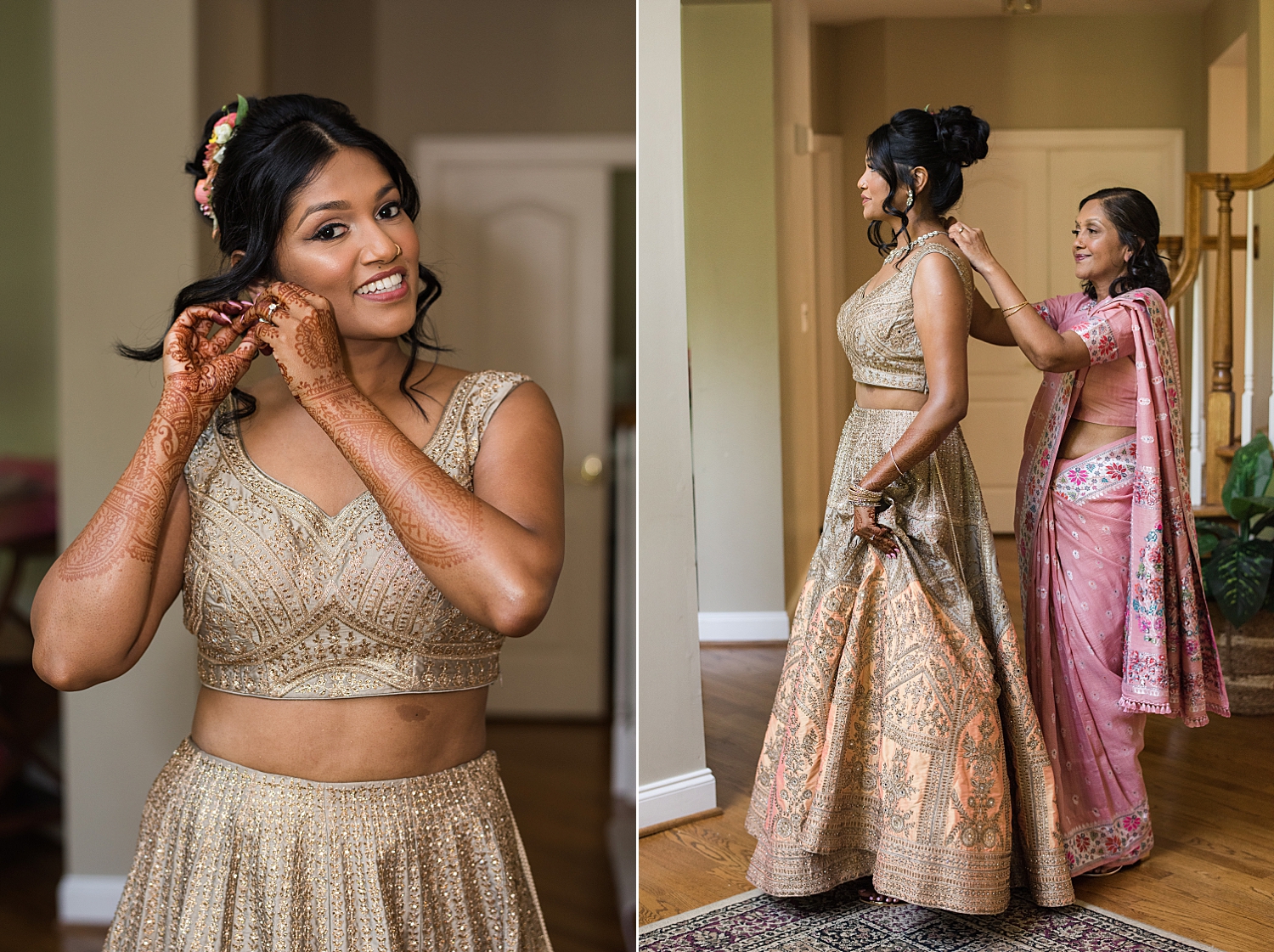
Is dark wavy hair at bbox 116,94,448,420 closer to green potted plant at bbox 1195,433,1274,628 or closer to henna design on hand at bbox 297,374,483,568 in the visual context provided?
henna design on hand at bbox 297,374,483,568

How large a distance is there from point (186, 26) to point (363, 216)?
152 cm

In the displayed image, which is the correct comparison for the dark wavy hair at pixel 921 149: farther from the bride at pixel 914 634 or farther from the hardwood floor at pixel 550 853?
the hardwood floor at pixel 550 853

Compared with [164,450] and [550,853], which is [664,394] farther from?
[550,853]

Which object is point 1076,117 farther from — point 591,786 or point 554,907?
point 591,786

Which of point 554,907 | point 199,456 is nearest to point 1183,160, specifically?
point 199,456

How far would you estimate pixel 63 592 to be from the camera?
994 millimetres

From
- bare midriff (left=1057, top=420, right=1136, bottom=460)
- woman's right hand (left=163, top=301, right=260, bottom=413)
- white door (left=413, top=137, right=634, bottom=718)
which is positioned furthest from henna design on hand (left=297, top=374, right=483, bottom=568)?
white door (left=413, top=137, right=634, bottom=718)

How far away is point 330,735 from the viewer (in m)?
1.08

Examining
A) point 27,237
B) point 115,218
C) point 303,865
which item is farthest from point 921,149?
point 27,237

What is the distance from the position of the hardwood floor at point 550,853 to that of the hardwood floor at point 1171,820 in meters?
1.75

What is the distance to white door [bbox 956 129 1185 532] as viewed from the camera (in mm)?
936

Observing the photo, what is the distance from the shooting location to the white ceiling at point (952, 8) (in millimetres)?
987

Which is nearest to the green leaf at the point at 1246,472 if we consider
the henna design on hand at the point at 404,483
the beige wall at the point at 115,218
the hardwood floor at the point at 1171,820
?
the hardwood floor at the point at 1171,820

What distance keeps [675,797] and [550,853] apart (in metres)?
2.35
